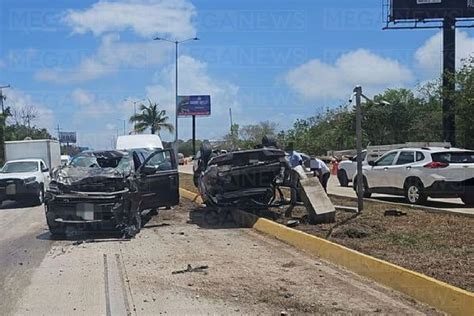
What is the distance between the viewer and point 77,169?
13.5 meters

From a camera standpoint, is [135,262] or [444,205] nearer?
[135,262]

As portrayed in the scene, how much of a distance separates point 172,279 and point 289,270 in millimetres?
1661

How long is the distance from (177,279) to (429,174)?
1004 cm

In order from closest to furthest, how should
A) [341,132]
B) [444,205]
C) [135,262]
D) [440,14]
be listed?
[135,262] → [444,205] → [440,14] → [341,132]

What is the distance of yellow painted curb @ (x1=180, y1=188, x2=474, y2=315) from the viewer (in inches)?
256

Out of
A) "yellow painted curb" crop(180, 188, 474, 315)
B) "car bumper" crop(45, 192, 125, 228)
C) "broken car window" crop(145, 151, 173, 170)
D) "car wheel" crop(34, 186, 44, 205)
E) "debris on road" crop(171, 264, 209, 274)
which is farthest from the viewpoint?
"car wheel" crop(34, 186, 44, 205)

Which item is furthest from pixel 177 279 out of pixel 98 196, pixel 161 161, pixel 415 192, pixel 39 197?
pixel 39 197

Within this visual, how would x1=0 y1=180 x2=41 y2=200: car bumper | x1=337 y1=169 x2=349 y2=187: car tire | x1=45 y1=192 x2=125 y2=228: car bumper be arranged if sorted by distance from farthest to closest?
x1=337 y1=169 x2=349 y2=187: car tire, x1=0 y1=180 x2=41 y2=200: car bumper, x1=45 y1=192 x2=125 y2=228: car bumper

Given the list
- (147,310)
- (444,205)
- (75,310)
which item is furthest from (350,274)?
(444,205)

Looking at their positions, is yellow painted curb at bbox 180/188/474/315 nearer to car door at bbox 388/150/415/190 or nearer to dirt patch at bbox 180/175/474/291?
dirt patch at bbox 180/175/474/291

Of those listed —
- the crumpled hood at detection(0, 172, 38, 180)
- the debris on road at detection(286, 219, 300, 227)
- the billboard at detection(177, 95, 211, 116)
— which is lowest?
the debris on road at detection(286, 219, 300, 227)

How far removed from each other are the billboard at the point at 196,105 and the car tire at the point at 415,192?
186ft

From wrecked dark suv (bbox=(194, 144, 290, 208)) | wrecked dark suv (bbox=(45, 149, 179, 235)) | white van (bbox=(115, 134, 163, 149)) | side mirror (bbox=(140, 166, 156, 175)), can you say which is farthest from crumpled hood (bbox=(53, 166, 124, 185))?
white van (bbox=(115, 134, 163, 149))

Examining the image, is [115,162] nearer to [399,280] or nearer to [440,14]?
[399,280]
